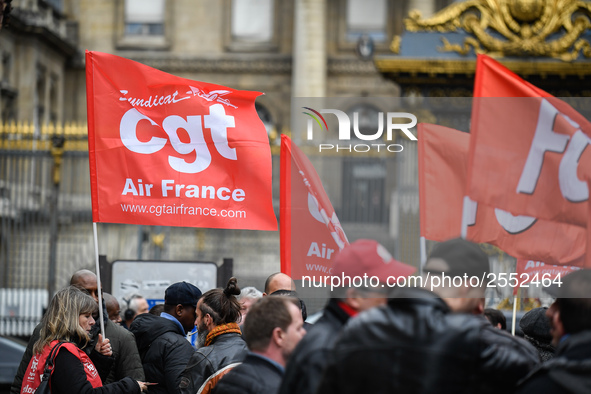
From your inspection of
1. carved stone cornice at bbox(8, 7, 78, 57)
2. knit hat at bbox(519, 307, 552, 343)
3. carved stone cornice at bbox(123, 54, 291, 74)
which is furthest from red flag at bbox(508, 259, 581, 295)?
carved stone cornice at bbox(123, 54, 291, 74)

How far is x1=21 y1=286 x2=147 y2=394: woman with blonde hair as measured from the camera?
16.3 ft

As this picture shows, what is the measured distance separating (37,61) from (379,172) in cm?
1644

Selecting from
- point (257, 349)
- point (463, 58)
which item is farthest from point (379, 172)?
point (257, 349)

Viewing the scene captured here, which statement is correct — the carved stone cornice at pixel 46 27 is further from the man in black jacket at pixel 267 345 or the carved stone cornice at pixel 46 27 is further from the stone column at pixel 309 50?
the man in black jacket at pixel 267 345

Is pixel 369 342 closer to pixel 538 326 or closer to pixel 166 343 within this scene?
pixel 166 343

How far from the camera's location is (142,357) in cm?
605

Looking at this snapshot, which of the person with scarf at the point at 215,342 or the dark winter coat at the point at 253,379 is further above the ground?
the dark winter coat at the point at 253,379

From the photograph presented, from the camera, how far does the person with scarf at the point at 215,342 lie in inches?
199

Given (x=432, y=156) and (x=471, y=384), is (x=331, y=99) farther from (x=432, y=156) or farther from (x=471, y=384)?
(x=471, y=384)

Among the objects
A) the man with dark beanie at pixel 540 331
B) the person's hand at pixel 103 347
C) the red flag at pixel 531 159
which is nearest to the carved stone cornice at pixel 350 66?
the man with dark beanie at pixel 540 331

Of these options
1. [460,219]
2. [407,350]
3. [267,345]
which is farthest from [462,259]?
[460,219]

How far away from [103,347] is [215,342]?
2.44 ft

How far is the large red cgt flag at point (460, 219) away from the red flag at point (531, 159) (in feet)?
0.58

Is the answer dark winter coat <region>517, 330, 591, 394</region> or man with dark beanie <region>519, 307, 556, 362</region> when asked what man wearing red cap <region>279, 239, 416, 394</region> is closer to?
dark winter coat <region>517, 330, 591, 394</region>
